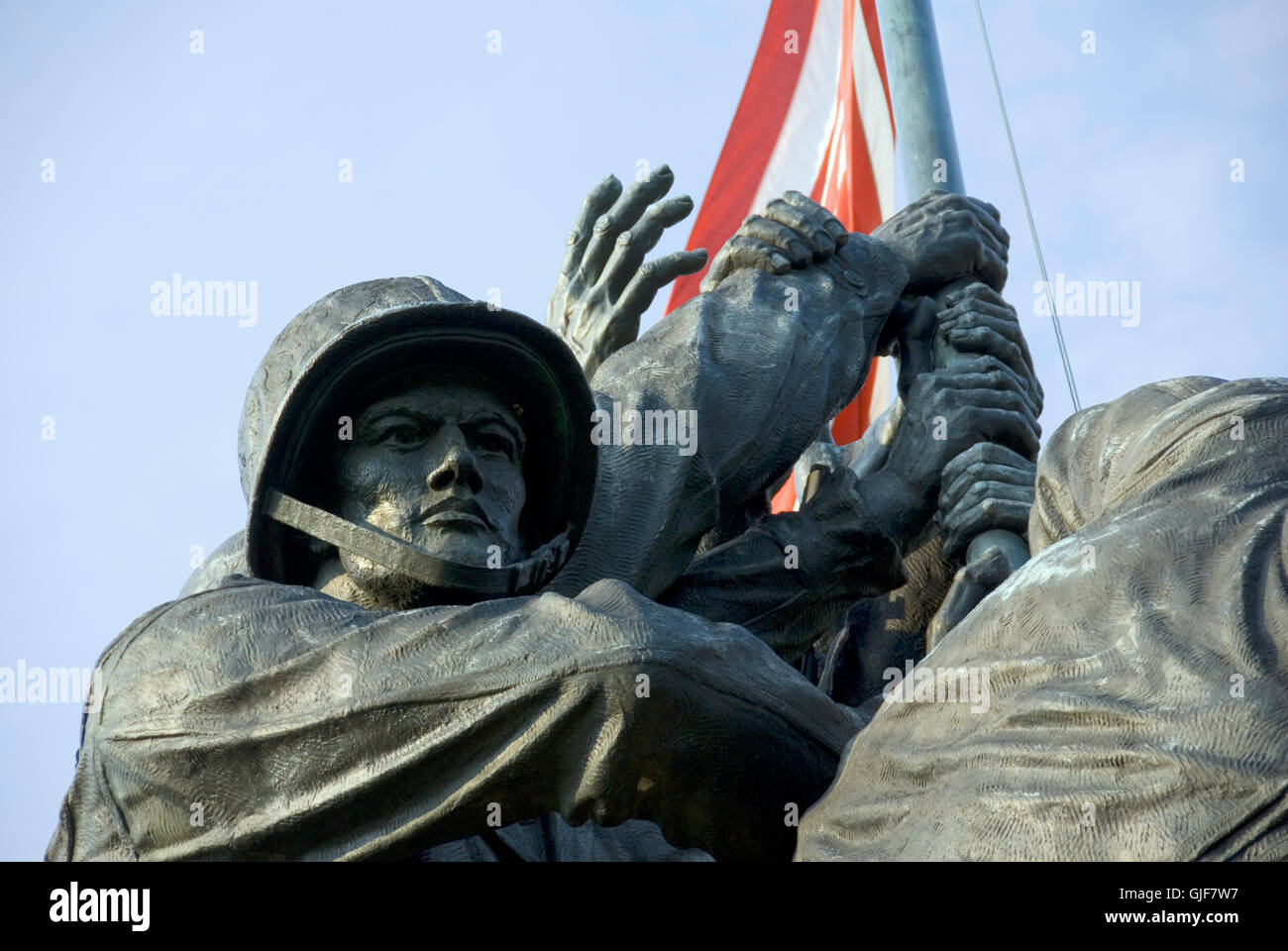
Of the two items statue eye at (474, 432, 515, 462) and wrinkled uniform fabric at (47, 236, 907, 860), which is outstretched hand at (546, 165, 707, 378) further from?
wrinkled uniform fabric at (47, 236, 907, 860)

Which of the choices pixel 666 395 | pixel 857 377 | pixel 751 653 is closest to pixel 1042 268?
pixel 857 377

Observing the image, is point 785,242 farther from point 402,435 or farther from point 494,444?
point 402,435

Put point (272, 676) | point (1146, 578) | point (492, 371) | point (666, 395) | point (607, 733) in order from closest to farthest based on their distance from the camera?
point (1146, 578) → point (607, 733) → point (272, 676) → point (492, 371) → point (666, 395)

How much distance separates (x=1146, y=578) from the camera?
4895 mm

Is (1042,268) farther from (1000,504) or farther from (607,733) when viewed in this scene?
(607,733)

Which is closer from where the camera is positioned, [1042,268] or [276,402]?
[276,402]

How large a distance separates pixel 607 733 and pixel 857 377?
8.99 ft

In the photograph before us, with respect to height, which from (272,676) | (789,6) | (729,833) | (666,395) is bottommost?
(729,833)

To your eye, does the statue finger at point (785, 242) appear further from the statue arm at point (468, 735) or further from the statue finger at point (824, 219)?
the statue arm at point (468, 735)

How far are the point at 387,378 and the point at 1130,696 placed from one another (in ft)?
8.70

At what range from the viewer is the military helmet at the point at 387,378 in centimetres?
657

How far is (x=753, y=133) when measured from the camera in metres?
12.2

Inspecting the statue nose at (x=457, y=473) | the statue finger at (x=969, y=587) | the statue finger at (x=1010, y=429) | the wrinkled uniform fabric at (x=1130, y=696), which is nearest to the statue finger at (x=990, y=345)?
the statue finger at (x=1010, y=429)

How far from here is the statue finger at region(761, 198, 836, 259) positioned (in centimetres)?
786
